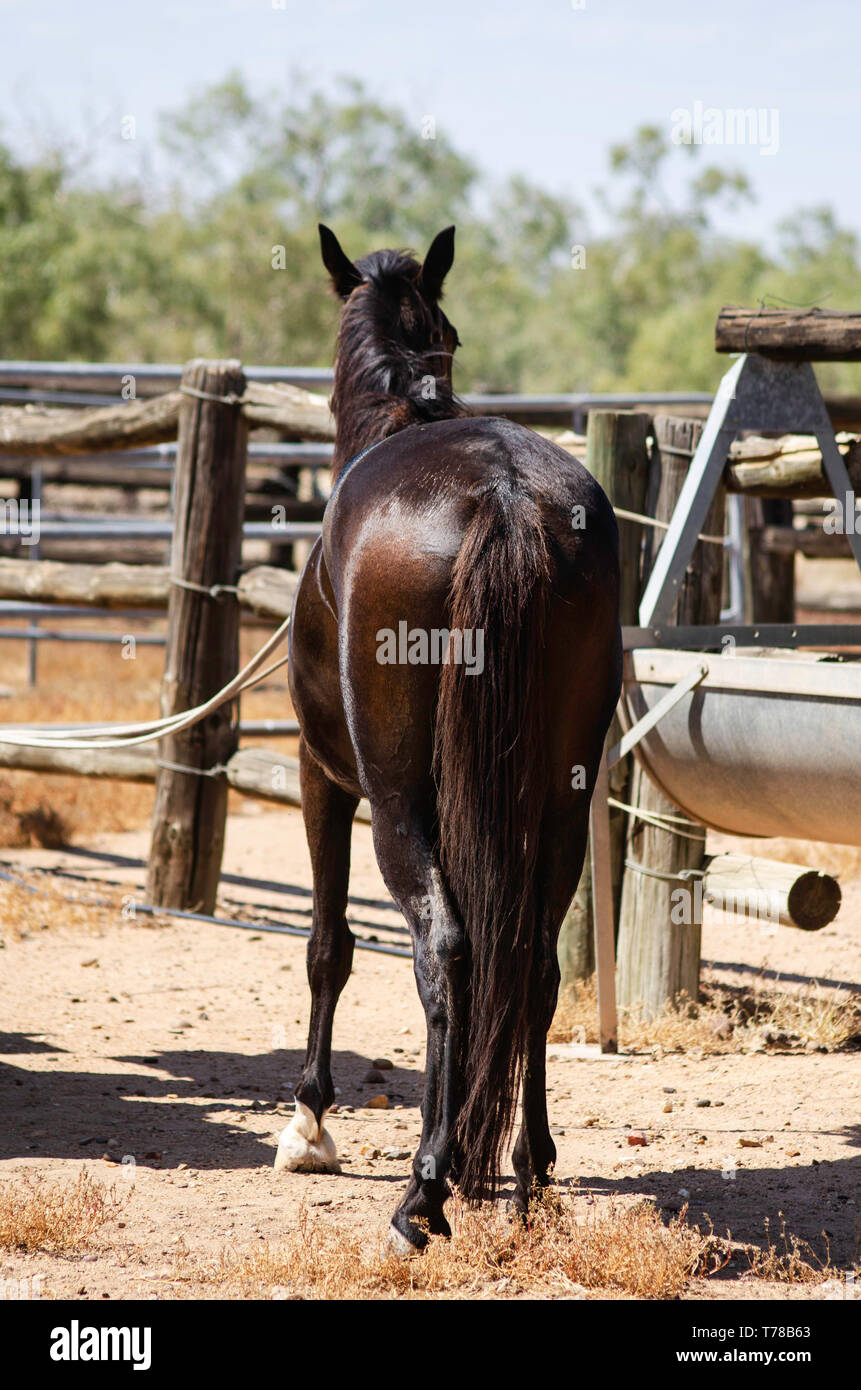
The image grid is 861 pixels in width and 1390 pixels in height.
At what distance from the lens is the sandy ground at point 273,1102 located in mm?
3072

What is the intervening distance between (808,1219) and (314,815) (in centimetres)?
162

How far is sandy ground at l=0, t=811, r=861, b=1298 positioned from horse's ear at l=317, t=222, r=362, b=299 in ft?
8.04

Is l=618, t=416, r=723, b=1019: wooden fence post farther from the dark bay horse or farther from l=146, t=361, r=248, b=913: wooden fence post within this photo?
l=146, t=361, r=248, b=913: wooden fence post

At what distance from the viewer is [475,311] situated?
64.6 metres

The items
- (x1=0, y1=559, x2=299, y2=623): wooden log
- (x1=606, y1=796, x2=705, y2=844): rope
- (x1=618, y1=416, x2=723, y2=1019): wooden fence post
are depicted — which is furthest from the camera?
(x1=0, y1=559, x2=299, y2=623): wooden log

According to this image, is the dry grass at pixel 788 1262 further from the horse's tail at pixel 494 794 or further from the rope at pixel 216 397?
the rope at pixel 216 397

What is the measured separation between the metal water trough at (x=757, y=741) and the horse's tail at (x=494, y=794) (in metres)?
1.04

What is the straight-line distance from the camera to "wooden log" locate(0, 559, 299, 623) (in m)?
6.00

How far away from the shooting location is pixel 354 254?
136ft

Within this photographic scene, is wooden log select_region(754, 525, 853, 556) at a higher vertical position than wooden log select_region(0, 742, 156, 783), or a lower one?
higher

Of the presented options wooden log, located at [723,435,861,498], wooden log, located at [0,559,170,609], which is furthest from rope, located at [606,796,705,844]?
wooden log, located at [0,559,170,609]

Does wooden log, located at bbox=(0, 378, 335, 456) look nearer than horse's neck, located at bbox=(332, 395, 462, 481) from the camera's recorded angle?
No

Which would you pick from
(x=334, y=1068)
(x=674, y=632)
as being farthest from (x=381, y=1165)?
(x=674, y=632)
